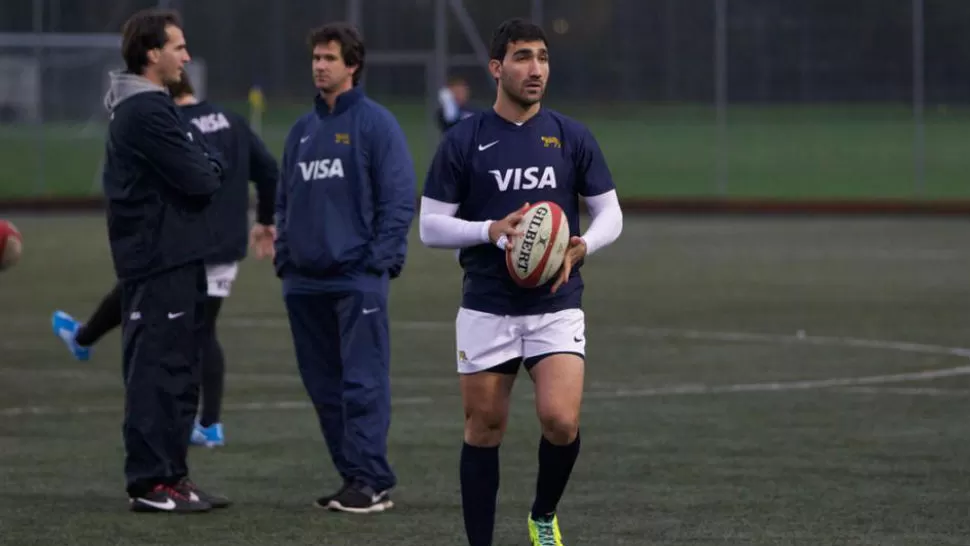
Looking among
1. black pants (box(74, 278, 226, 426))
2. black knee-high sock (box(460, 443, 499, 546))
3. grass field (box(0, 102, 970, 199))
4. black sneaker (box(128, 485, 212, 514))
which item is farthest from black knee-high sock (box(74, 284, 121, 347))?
grass field (box(0, 102, 970, 199))

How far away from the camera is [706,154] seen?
44000mm

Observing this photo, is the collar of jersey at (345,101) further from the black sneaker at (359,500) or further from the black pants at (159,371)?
the black sneaker at (359,500)

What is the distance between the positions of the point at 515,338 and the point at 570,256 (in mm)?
427

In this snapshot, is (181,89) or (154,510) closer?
(154,510)

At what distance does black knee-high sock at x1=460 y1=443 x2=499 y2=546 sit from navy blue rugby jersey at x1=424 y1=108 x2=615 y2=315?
587 millimetres

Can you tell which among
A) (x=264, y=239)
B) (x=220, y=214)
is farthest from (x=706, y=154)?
(x=264, y=239)

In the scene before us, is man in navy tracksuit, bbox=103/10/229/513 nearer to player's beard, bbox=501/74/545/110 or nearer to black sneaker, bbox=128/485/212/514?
black sneaker, bbox=128/485/212/514

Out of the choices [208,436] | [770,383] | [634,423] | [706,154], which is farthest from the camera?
[706,154]

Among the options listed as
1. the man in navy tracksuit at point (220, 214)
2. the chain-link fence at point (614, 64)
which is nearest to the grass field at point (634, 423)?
the man in navy tracksuit at point (220, 214)

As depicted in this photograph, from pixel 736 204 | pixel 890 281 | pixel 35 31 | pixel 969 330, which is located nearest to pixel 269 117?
pixel 35 31

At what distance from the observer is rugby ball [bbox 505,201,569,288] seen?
7.42 m

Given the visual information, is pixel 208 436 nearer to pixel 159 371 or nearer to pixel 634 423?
pixel 159 371

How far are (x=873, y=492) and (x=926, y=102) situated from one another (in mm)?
27067

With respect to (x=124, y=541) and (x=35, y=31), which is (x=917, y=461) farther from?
(x=35, y=31)
